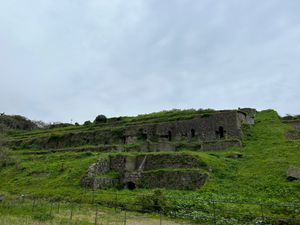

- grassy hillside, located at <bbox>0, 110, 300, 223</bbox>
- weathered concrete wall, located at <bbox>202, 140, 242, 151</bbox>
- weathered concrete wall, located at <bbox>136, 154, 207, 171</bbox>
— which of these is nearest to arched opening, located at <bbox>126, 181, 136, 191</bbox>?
grassy hillside, located at <bbox>0, 110, 300, 223</bbox>

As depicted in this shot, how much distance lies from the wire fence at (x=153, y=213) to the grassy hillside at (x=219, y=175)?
0.60 metres

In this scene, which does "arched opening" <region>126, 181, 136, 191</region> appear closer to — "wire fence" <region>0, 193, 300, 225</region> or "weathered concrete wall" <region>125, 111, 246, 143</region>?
"wire fence" <region>0, 193, 300, 225</region>

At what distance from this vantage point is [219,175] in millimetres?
23531

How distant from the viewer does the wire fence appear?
1563cm

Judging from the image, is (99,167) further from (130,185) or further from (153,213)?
(153,213)

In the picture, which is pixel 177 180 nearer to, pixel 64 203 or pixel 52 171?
pixel 64 203

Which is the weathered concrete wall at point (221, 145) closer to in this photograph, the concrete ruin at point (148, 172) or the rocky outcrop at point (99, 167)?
the concrete ruin at point (148, 172)

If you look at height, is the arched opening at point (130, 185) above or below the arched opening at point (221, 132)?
below

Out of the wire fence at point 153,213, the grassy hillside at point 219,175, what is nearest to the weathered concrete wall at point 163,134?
the grassy hillside at point 219,175

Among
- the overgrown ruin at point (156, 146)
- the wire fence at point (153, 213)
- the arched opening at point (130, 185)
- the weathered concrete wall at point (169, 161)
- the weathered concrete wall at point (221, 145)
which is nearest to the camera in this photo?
the wire fence at point (153, 213)

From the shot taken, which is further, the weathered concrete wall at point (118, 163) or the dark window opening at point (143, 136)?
the dark window opening at point (143, 136)

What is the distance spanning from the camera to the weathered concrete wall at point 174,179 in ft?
76.4

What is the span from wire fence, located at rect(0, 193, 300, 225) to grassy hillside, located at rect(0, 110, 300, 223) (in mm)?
602

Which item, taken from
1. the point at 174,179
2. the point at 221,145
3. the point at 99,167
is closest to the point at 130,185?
the point at 99,167
